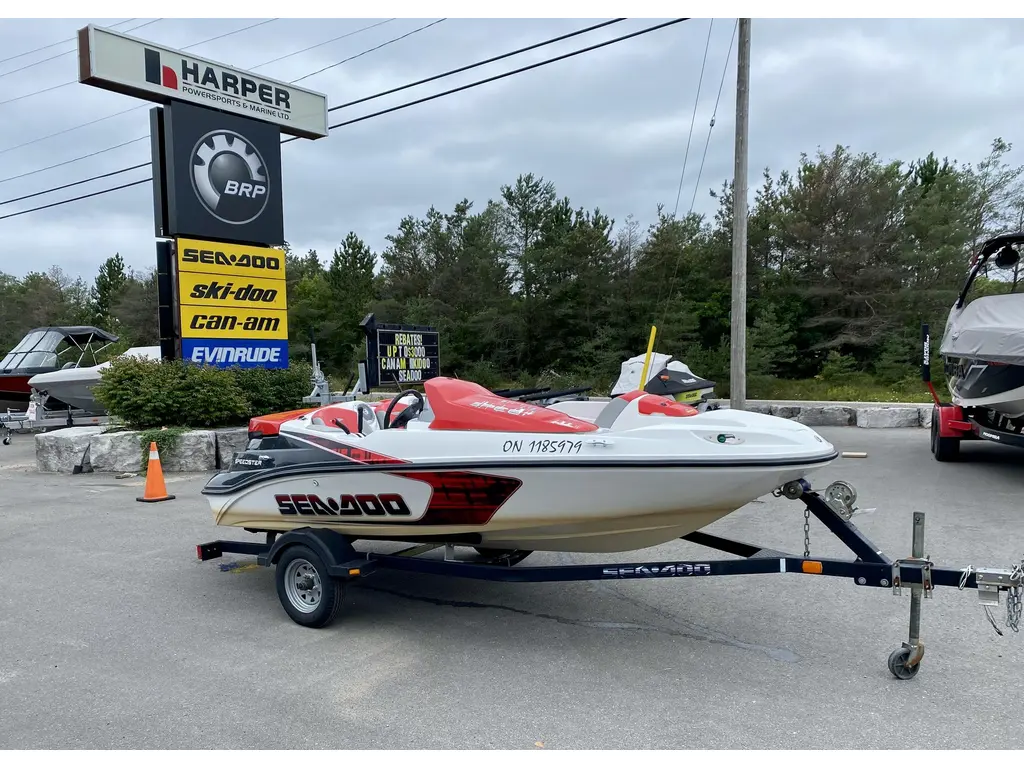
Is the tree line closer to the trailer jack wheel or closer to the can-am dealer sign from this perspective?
the can-am dealer sign

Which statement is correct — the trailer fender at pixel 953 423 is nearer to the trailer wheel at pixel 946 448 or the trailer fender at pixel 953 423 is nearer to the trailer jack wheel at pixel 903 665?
the trailer wheel at pixel 946 448

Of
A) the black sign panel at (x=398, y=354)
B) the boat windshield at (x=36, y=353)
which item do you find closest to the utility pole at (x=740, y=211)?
the black sign panel at (x=398, y=354)

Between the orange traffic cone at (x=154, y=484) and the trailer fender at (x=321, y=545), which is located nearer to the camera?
the trailer fender at (x=321, y=545)

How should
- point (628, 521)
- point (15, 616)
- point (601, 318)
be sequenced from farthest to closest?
point (601, 318) → point (15, 616) → point (628, 521)

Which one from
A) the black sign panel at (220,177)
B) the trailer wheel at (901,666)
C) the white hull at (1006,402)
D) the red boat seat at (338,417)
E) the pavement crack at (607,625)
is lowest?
the pavement crack at (607,625)

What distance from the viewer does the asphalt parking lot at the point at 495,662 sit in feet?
10.6

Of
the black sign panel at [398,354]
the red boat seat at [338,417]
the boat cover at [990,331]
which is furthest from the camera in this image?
the black sign panel at [398,354]

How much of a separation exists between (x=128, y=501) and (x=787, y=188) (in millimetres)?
22564

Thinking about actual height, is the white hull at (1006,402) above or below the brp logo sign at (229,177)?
below

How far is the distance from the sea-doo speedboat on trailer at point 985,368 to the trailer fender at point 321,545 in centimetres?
749

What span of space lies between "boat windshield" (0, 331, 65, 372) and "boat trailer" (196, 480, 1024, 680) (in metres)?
15.9

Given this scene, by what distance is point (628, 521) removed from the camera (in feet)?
13.3
